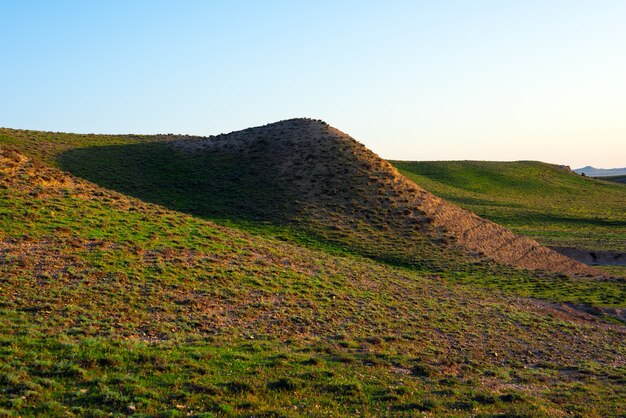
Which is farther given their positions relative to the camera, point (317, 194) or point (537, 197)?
point (537, 197)

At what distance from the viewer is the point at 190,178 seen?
68.9m

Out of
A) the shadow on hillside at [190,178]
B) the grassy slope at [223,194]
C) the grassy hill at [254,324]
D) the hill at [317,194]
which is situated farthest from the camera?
the shadow on hillside at [190,178]

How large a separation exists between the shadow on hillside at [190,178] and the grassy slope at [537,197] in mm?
35482

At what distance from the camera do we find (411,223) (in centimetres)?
6025

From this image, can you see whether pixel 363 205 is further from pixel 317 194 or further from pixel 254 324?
pixel 254 324

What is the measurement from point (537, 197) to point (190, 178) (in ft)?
251

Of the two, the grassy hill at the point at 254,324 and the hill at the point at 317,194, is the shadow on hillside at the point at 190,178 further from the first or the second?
the grassy hill at the point at 254,324

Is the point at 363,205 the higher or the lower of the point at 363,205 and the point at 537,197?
the lower

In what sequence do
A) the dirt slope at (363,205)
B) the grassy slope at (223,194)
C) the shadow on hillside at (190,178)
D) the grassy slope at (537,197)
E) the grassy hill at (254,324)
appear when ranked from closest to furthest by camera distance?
1. the grassy hill at (254,324)
2. the grassy slope at (223,194)
3. the dirt slope at (363,205)
4. the shadow on hillside at (190,178)
5. the grassy slope at (537,197)

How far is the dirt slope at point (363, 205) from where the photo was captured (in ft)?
183

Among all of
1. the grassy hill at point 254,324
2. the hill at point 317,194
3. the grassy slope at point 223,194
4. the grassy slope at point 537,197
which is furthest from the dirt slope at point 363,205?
the grassy slope at point 537,197

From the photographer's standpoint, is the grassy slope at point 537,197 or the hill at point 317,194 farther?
the grassy slope at point 537,197

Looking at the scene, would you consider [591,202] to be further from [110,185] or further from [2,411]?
[2,411]

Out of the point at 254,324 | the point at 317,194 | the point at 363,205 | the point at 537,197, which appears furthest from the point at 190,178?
the point at 537,197
